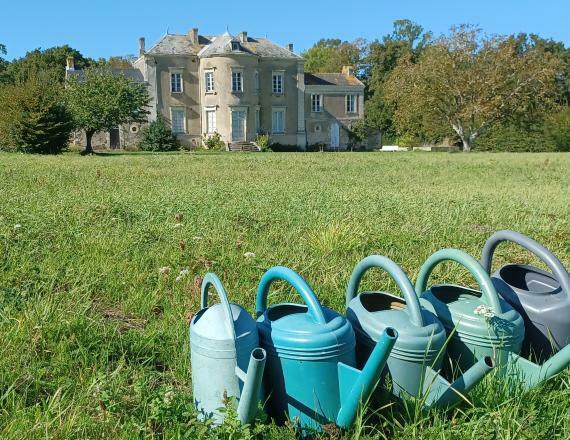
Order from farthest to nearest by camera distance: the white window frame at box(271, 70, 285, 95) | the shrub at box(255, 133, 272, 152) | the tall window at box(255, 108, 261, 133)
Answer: the white window frame at box(271, 70, 285, 95), the tall window at box(255, 108, 261, 133), the shrub at box(255, 133, 272, 152)

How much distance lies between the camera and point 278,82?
44.3 m

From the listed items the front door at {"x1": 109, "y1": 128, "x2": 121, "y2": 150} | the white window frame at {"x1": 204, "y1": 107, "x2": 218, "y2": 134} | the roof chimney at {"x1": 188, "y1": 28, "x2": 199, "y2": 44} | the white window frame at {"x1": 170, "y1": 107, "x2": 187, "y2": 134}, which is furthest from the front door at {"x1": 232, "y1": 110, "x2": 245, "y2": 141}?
the front door at {"x1": 109, "y1": 128, "x2": 121, "y2": 150}

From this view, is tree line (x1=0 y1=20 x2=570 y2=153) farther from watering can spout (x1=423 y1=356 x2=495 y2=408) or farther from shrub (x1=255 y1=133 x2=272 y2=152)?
watering can spout (x1=423 y1=356 x2=495 y2=408)

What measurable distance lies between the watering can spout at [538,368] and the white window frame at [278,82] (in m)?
43.5

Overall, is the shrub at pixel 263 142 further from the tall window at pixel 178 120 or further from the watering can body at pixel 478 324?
the watering can body at pixel 478 324

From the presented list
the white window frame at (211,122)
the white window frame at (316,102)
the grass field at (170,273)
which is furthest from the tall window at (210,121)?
the grass field at (170,273)

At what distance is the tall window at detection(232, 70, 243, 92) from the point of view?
41.6 meters

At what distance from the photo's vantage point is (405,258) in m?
4.43

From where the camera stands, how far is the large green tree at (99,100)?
3188 cm

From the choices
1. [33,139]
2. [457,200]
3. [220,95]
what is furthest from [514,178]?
[220,95]

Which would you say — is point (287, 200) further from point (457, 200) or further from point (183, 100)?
point (183, 100)

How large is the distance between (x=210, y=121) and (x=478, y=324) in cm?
4216

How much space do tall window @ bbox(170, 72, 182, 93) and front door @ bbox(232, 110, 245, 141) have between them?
4.83m

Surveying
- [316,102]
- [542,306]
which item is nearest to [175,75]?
[316,102]
